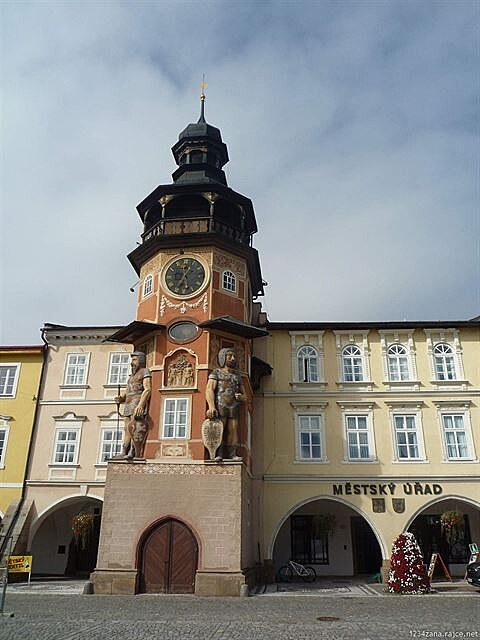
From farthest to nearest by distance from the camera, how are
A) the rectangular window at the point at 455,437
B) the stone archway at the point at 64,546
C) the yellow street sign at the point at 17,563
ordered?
the stone archway at the point at 64,546
the rectangular window at the point at 455,437
the yellow street sign at the point at 17,563

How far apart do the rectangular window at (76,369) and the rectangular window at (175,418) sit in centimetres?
726

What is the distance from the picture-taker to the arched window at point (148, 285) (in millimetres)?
23953

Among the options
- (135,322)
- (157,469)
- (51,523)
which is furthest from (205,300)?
(51,523)

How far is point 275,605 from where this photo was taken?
1587 centimetres

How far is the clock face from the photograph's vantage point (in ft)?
75.8

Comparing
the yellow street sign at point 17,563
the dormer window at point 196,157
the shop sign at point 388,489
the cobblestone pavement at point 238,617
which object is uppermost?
the dormer window at point 196,157

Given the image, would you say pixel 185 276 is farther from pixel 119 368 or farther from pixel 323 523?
pixel 323 523

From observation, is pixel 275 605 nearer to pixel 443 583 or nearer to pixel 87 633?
pixel 87 633

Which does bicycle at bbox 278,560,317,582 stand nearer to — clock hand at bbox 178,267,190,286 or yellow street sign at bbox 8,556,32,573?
yellow street sign at bbox 8,556,32,573

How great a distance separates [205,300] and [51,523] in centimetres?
1332

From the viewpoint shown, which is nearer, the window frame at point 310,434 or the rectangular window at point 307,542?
the window frame at point 310,434

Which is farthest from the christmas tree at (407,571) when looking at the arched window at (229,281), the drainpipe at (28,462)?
the drainpipe at (28,462)

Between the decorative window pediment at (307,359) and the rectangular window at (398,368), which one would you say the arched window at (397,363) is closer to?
the rectangular window at (398,368)

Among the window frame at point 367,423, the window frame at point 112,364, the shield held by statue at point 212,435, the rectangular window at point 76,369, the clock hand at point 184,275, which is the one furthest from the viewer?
the rectangular window at point 76,369
